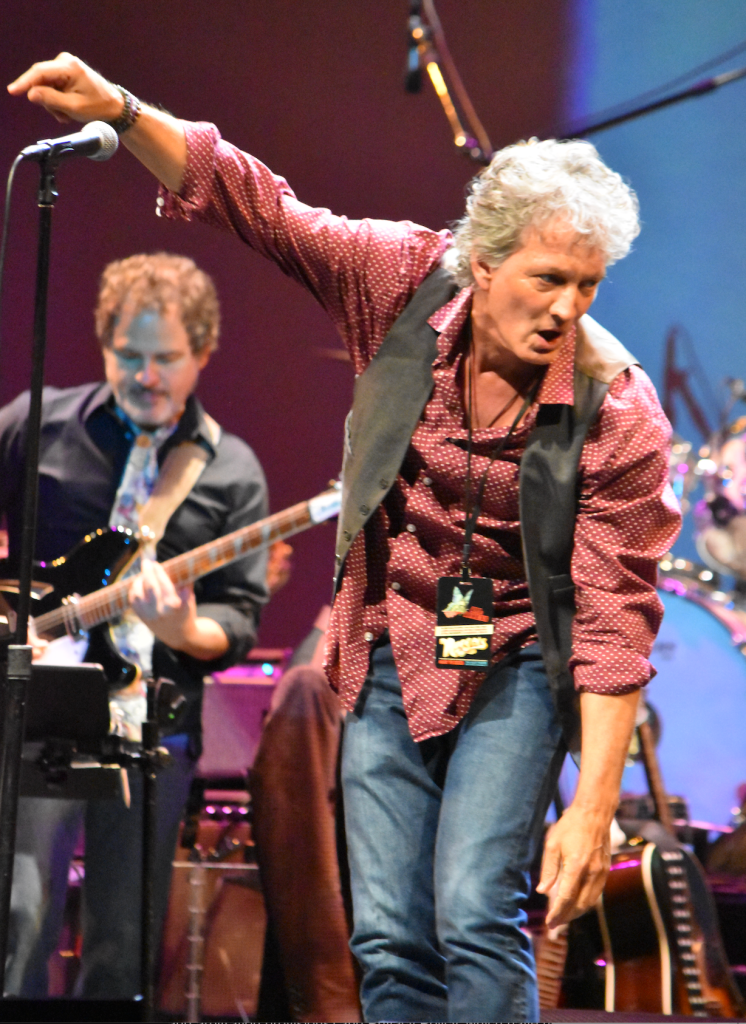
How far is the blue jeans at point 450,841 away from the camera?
1808 millimetres

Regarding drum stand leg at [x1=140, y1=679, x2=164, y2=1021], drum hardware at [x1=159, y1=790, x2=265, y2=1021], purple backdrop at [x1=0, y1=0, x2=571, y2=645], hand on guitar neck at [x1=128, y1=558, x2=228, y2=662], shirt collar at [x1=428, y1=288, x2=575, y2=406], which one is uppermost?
purple backdrop at [x1=0, y1=0, x2=571, y2=645]

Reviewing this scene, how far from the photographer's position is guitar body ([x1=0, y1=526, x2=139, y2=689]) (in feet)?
10.8

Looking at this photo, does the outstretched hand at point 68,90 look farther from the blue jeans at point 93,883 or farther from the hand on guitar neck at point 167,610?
the blue jeans at point 93,883

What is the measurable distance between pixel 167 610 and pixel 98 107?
1.58 metres

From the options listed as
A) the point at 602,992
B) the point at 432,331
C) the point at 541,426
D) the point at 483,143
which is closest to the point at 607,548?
the point at 541,426

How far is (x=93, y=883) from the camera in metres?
3.14

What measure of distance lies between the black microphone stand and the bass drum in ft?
10.3

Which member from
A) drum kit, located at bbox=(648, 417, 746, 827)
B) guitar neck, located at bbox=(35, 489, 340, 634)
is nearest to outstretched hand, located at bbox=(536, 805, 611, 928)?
guitar neck, located at bbox=(35, 489, 340, 634)

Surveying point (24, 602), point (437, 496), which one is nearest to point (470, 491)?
point (437, 496)

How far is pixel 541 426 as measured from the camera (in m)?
1.97

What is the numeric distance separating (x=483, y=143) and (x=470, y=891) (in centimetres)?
348

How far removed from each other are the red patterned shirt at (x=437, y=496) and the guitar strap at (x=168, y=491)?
1401 mm

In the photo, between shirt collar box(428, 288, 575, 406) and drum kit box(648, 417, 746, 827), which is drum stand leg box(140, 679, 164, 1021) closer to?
shirt collar box(428, 288, 575, 406)

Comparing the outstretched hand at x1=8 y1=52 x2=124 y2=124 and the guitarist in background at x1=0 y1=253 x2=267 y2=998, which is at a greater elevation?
the outstretched hand at x1=8 y1=52 x2=124 y2=124
